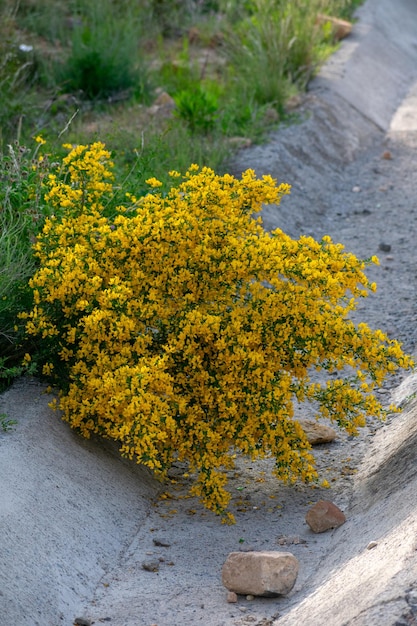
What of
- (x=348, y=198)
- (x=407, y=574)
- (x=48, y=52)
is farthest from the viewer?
(x=48, y=52)

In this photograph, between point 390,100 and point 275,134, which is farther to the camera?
point 390,100

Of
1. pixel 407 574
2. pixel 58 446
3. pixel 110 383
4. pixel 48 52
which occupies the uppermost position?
pixel 407 574

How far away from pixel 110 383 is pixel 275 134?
16.7 ft

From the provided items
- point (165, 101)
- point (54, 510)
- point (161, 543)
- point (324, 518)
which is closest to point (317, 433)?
point (324, 518)

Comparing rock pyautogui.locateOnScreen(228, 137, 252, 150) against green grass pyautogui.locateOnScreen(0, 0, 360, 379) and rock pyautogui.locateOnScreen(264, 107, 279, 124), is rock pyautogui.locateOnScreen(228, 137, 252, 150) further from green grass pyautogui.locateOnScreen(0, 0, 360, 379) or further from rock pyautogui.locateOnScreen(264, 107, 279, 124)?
rock pyautogui.locateOnScreen(264, 107, 279, 124)

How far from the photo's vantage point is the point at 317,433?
15.2ft

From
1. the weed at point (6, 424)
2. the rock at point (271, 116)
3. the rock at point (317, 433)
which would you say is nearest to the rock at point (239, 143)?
the rock at point (271, 116)

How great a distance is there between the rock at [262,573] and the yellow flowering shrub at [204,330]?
0.55 m

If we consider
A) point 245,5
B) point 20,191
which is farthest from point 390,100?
point 20,191

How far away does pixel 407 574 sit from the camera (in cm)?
294

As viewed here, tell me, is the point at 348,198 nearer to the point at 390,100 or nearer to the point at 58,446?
the point at 390,100

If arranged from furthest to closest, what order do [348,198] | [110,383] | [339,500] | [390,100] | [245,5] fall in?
[245,5], [390,100], [348,198], [339,500], [110,383]

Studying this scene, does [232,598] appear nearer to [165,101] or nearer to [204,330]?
[204,330]

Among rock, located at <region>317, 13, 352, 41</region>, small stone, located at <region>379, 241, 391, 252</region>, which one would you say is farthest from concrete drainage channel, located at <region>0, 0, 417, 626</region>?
rock, located at <region>317, 13, 352, 41</region>
